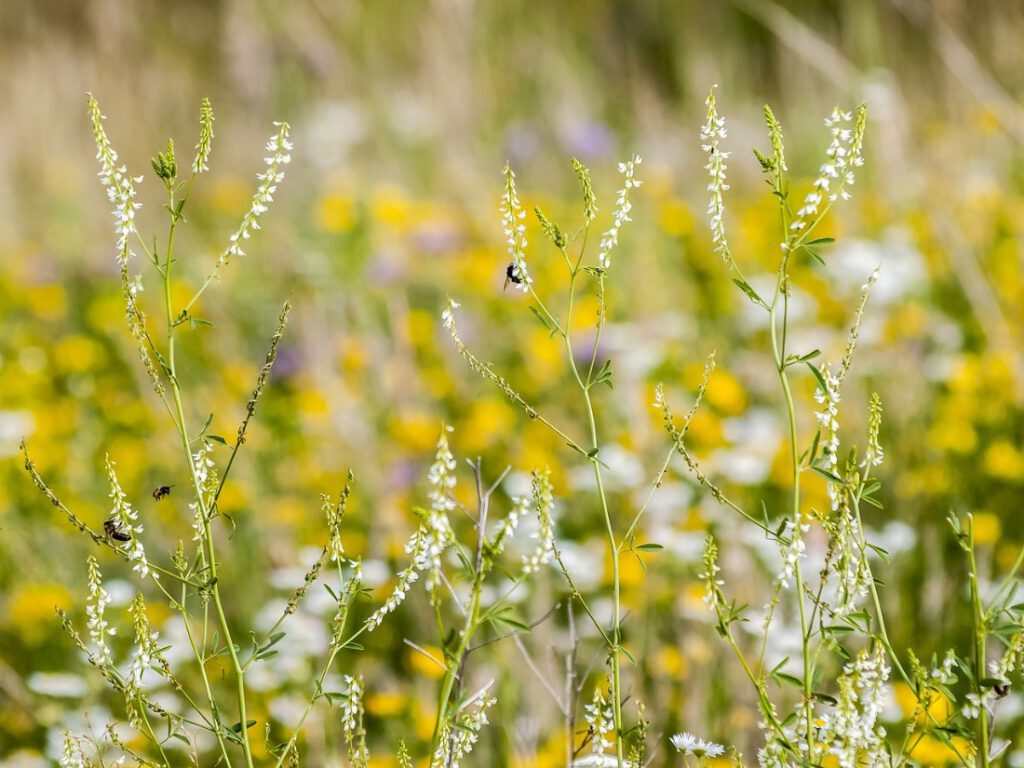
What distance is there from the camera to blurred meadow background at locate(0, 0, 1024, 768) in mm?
1962

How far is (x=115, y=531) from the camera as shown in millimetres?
938

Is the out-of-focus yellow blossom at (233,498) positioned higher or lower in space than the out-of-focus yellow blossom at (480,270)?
lower

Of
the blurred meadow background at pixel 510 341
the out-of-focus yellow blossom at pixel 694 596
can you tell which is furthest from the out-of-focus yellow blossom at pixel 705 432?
the out-of-focus yellow blossom at pixel 694 596

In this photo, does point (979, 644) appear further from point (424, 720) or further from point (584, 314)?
point (584, 314)

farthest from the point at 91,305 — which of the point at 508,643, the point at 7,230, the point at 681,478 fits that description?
the point at 508,643

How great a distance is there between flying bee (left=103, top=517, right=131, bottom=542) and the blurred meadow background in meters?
0.50

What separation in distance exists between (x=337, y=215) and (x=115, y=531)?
2.48m

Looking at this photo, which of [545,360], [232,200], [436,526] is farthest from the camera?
[232,200]

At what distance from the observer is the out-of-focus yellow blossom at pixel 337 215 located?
3.30m

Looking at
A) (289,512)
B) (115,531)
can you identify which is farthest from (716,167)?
(289,512)

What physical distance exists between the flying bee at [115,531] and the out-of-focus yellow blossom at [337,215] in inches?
93.9

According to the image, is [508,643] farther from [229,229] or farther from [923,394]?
[229,229]

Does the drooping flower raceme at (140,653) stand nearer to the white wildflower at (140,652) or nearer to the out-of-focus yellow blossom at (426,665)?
the white wildflower at (140,652)

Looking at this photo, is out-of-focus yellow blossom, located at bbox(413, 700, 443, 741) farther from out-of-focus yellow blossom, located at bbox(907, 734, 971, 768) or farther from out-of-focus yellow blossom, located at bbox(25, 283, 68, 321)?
out-of-focus yellow blossom, located at bbox(25, 283, 68, 321)
